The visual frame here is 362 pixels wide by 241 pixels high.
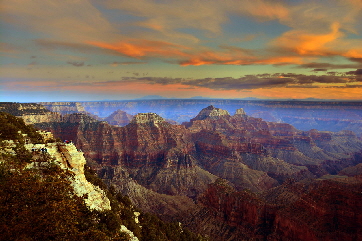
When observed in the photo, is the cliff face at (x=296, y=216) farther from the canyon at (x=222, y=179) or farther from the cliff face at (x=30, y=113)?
the cliff face at (x=30, y=113)

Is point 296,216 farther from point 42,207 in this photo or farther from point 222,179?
point 42,207

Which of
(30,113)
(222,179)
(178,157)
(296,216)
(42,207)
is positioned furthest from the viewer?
(30,113)

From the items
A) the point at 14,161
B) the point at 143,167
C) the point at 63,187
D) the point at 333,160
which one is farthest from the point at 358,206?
the point at 333,160

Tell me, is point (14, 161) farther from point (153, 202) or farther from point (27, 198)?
point (153, 202)

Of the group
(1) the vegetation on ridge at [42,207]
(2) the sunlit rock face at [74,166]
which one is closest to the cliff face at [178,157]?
(2) the sunlit rock face at [74,166]

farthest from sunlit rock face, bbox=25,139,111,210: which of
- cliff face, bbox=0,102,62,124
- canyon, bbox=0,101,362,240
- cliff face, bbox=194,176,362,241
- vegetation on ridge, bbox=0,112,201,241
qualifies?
cliff face, bbox=0,102,62,124

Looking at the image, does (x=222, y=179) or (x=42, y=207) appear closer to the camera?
(x=42, y=207)

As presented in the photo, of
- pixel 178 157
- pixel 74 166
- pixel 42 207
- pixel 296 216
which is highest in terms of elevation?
pixel 74 166

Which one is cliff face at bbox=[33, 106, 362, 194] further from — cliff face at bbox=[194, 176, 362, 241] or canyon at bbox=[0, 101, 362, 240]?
cliff face at bbox=[194, 176, 362, 241]

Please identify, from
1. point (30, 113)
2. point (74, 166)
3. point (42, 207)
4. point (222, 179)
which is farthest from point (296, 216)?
point (30, 113)
